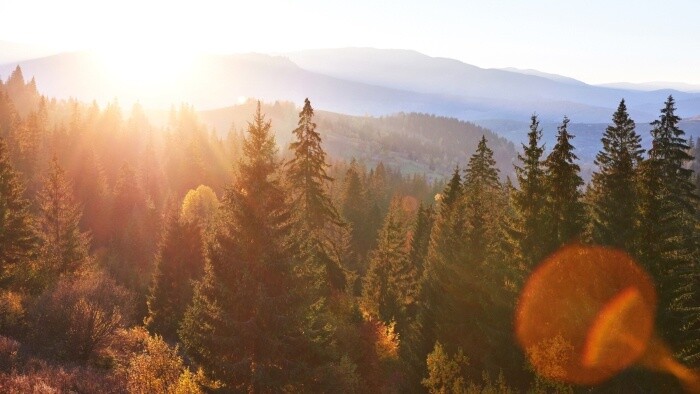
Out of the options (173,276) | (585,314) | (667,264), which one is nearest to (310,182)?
(585,314)

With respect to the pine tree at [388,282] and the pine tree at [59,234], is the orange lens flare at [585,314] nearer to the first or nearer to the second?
the pine tree at [388,282]

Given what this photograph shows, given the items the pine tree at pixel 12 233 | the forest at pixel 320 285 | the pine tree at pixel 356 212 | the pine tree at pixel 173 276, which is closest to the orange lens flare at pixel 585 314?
the forest at pixel 320 285

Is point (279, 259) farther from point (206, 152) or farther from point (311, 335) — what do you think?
point (206, 152)

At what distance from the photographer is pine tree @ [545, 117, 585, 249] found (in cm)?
2436

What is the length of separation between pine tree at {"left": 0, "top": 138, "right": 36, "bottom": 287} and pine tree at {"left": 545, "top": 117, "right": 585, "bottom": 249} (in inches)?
1366

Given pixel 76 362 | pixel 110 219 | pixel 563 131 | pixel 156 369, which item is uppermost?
pixel 563 131

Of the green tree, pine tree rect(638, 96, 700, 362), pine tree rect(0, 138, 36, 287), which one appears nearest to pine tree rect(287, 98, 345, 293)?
the green tree

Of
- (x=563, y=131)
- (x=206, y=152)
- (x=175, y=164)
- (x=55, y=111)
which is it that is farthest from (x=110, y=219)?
(x=55, y=111)

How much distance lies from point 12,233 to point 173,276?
473 inches

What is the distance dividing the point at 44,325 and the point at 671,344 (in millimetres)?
32003

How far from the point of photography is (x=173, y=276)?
126 feet

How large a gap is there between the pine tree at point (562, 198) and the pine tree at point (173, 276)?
24.9m

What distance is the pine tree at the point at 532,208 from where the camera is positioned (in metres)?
24.5

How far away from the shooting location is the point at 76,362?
26625mm
